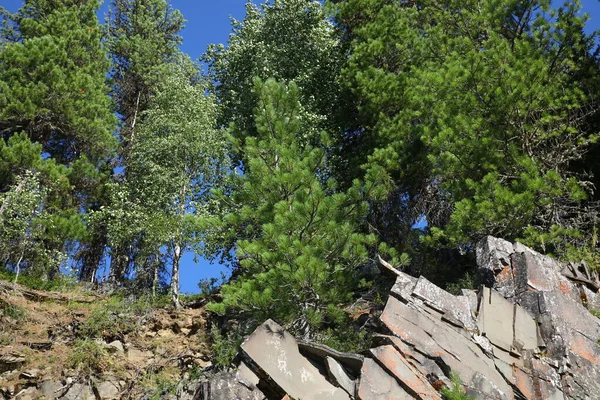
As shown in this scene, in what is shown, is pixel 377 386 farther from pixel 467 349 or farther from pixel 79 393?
pixel 79 393

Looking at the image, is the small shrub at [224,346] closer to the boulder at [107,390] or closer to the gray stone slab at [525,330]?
the boulder at [107,390]

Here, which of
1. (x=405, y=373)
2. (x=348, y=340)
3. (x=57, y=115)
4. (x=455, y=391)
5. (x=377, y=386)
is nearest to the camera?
(x=455, y=391)

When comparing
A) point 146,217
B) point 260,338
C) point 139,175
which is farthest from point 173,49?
point 260,338

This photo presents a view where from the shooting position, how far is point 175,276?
1744 cm

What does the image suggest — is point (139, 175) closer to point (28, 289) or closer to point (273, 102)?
point (28, 289)

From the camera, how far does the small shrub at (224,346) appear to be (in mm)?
12438

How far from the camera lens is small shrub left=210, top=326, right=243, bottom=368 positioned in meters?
12.4

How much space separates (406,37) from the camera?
17719 millimetres

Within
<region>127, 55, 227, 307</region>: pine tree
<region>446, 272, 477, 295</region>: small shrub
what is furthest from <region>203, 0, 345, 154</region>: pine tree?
<region>446, 272, 477, 295</region>: small shrub

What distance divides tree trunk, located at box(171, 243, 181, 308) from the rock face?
24.1 feet

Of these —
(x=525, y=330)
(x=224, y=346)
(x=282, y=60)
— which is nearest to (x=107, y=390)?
(x=224, y=346)

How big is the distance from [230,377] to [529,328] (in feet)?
16.8

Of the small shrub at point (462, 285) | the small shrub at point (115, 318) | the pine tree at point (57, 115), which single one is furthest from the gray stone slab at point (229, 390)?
the pine tree at point (57, 115)

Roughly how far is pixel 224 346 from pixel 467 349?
17.6ft
